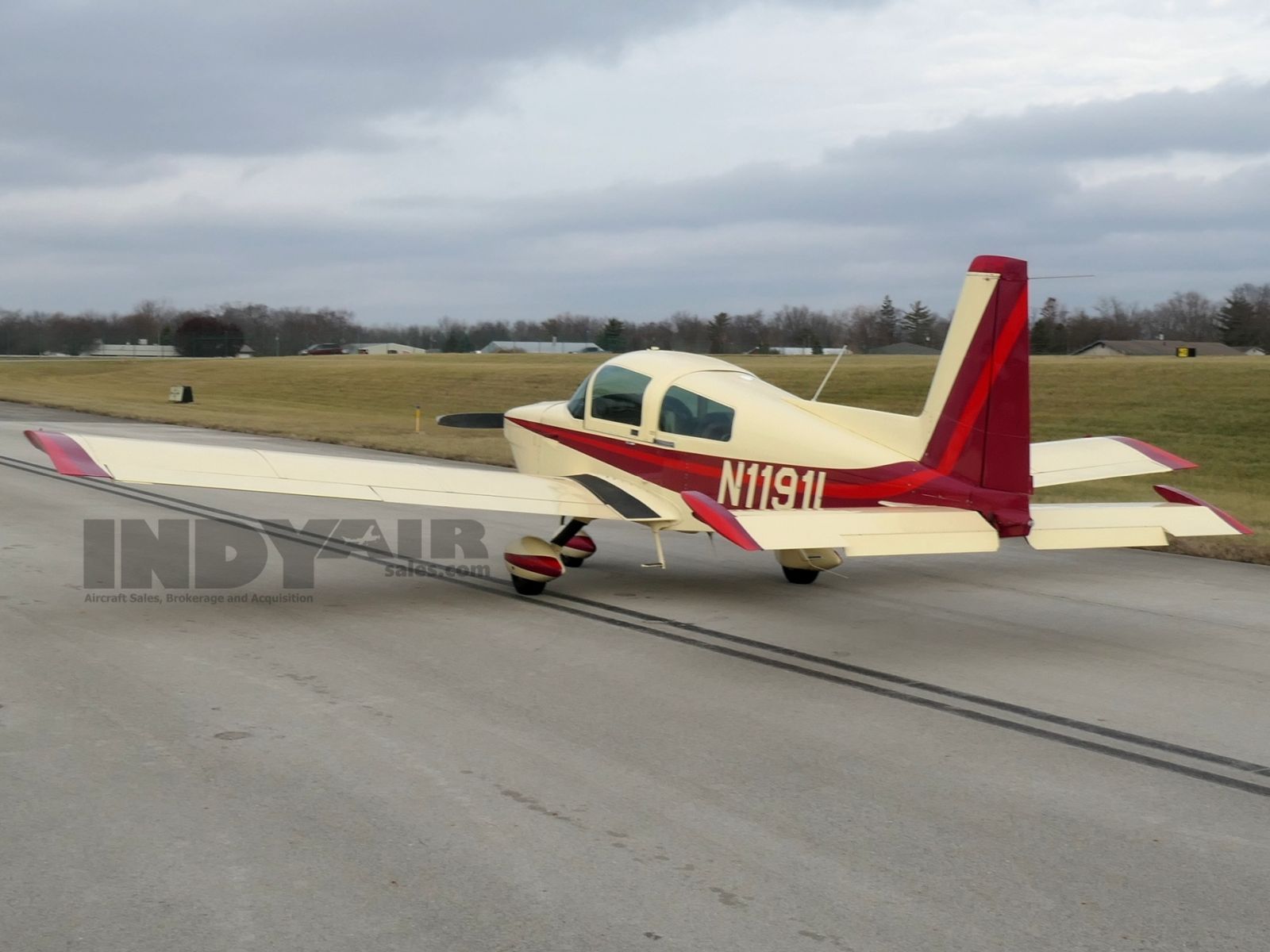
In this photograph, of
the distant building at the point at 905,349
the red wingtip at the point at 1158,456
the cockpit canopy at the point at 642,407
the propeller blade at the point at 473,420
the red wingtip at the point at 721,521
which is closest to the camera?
the red wingtip at the point at 721,521

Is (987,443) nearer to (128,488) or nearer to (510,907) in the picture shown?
(510,907)

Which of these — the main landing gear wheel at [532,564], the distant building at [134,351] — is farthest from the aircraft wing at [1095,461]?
the distant building at [134,351]

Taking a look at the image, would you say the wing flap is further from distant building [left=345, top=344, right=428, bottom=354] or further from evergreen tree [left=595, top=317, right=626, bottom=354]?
distant building [left=345, top=344, right=428, bottom=354]

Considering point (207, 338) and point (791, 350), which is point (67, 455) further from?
point (207, 338)

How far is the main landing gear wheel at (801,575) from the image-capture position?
10953mm

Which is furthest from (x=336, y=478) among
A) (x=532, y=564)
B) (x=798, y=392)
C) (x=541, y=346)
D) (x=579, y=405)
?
(x=541, y=346)

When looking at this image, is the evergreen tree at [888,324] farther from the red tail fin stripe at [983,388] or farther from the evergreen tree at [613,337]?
the red tail fin stripe at [983,388]

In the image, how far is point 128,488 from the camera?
58.2 ft

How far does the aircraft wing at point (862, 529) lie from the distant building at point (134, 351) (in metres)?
125

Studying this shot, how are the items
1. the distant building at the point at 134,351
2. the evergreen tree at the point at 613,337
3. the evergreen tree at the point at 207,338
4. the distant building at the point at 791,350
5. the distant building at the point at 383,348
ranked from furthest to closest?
the distant building at the point at 383,348
the distant building at the point at 134,351
the evergreen tree at the point at 207,338
the evergreen tree at the point at 613,337
the distant building at the point at 791,350

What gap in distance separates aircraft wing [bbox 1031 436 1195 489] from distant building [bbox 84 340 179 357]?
122m

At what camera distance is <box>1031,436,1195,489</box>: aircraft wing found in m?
11.9

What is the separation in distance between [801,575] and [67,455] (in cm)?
610

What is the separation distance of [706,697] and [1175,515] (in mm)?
4244
